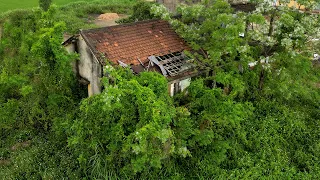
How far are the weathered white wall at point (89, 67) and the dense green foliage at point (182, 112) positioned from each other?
2.02 feet

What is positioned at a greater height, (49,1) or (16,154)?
(49,1)

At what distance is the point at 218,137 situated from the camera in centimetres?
935

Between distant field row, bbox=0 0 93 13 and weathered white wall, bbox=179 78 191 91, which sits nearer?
weathered white wall, bbox=179 78 191 91

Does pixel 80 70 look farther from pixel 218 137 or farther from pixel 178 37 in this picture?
pixel 218 137

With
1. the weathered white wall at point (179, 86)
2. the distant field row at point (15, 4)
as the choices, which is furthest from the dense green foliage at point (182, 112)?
the distant field row at point (15, 4)

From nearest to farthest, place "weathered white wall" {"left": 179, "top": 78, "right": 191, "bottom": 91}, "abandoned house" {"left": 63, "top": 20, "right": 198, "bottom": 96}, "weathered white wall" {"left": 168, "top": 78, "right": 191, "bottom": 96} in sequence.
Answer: "abandoned house" {"left": 63, "top": 20, "right": 198, "bottom": 96} < "weathered white wall" {"left": 168, "top": 78, "right": 191, "bottom": 96} < "weathered white wall" {"left": 179, "top": 78, "right": 191, "bottom": 91}

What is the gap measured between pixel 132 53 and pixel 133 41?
1.96ft

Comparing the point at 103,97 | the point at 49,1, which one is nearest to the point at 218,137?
the point at 103,97

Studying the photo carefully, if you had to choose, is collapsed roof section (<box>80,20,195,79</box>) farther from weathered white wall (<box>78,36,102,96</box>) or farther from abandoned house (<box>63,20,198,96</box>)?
weathered white wall (<box>78,36,102,96</box>)

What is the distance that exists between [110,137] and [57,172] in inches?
85.4

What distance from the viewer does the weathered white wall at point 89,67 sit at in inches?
403

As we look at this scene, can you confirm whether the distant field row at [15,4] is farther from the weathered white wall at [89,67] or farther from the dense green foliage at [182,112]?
the weathered white wall at [89,67]

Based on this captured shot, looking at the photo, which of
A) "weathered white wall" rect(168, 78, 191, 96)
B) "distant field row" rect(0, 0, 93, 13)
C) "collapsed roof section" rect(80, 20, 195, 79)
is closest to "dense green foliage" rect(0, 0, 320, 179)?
"weathered white wall" rect(168, 78, 191, 96)

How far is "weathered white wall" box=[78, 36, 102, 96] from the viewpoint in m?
10.2
